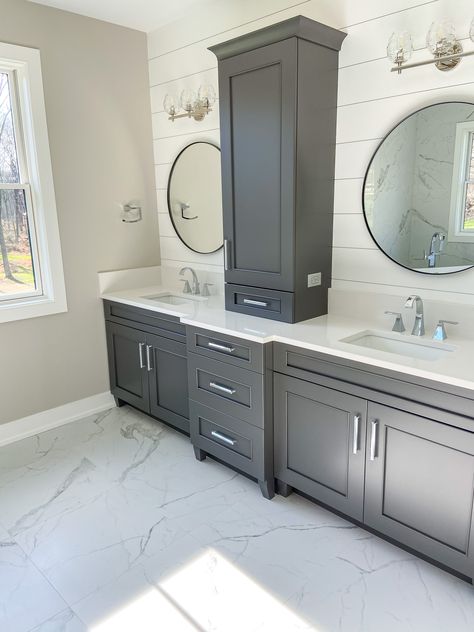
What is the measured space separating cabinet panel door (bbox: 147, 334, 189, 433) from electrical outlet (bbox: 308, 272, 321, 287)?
2.77 feet

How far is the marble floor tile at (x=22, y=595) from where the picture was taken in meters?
1.75

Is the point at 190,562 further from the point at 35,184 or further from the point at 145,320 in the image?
the point at 35,184

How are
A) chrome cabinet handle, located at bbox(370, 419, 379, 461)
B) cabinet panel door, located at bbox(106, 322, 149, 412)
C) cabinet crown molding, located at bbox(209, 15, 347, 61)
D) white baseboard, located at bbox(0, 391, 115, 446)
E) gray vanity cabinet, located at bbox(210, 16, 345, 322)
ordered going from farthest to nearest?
cabinet panel door, located at bbox(106, 322, 149, 412) < white baseboard, located at bbox(0, 391, 115, 446) < gray vanity cabinet, located at bbox(210, 16, 345, 322) < cabinet crown molding, located at bbox(209, 15, 347, 61) < chrome cabinet handle, located at bbox(370, 419, 379, 461)

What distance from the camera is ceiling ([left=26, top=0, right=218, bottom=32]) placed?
2.93 meters

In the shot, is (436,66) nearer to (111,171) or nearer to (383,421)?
(383,421)

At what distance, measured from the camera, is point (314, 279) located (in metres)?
2.54

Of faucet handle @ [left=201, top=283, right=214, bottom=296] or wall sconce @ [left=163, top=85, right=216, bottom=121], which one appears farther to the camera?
faucet handle @ [left=201, top=283, right=214, bottom=296]

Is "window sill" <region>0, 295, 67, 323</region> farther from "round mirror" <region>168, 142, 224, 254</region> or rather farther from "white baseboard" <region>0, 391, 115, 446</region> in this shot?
"round mirror" <region>168, 142, 224, 254</region>

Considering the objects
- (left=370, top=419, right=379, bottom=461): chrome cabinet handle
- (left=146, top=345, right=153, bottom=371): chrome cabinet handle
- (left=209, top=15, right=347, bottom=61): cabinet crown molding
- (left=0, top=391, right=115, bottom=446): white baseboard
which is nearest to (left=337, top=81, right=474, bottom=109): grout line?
(left=209, top=15, right=347, bottom=61): cabinet crown molding

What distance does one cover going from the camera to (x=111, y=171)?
340 centimetres

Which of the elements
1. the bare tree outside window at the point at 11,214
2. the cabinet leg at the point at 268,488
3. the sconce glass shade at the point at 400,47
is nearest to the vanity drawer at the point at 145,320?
the bare tree outside window at the point at 11,214

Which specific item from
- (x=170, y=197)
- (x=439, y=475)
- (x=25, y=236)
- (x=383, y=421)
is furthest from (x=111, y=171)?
(x=439, y=475)

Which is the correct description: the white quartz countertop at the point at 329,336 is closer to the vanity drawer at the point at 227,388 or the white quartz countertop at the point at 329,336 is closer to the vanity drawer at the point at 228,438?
the vanity drawer at the point at 227,388

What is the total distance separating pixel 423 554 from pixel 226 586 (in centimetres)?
80
